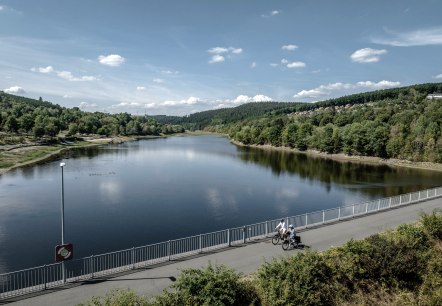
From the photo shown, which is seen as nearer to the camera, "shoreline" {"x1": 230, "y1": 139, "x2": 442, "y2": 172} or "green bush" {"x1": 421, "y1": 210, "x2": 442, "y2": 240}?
"green bush" {"x1": 421, "y1": 210, "x2": 442, "y2": 240}

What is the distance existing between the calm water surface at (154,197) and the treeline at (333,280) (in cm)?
1709

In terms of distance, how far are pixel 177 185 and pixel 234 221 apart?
2259cm

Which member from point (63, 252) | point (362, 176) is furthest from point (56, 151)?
point (63, 252)

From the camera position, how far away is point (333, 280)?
18.2 meters

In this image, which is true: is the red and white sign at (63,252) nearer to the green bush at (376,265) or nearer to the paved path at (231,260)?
the paved path at (231,260)

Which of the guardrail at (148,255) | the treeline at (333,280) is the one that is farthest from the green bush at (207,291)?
the guardrail at (148,255)

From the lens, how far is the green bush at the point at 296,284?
15.8 metres

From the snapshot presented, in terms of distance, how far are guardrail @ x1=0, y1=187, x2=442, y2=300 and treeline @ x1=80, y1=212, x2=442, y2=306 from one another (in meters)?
2.92

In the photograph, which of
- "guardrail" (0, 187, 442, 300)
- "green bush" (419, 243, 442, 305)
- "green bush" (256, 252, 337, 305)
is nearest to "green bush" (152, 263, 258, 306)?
"green bush" (256, 252, 337, 305)

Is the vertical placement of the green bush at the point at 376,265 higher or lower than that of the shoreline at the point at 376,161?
higher

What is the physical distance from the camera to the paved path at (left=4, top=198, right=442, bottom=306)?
54.4 ft

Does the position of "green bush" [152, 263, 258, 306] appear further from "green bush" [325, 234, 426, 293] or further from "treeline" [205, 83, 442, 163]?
"treeline" [205, 83, 442, 163]

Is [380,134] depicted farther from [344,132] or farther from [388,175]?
[388,175]

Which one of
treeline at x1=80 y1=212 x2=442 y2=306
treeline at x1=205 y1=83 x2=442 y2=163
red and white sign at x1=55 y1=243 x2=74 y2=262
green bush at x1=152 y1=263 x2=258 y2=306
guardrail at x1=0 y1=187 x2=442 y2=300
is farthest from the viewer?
treeline at x1=205 y1=83 x2=442 y2=163
